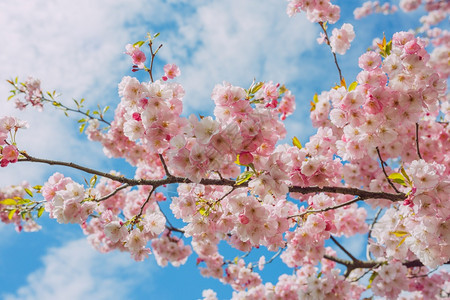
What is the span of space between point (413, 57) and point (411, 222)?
1.32 m

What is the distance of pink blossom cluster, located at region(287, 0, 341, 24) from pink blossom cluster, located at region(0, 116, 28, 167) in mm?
3460

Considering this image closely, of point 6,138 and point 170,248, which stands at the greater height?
point 170,248

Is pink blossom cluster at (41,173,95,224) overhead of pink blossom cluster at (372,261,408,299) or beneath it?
overhead

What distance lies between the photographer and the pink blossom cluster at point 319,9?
164 inches

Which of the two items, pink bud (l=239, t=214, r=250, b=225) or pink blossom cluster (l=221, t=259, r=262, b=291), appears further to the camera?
pink blossom cluster (l=221, t=259, r=262, b=291)

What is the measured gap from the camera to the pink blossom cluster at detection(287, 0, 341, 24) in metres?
4.17

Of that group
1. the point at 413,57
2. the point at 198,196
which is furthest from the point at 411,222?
the point at 198,196

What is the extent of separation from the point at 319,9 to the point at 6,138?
3.75 m

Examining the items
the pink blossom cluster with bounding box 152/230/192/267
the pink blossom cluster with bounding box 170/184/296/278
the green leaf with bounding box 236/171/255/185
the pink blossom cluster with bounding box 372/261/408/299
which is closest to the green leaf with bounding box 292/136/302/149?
the pink blossom cluster with bounding box 170/184/296/278

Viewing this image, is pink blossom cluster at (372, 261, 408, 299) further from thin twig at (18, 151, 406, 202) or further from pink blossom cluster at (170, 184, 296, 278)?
pink blossom cluster at (170, 184, 296, 278)

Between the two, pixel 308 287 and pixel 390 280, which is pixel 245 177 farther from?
pixel 390 280

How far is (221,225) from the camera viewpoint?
261cm

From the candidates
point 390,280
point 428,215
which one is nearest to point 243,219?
point 428,215

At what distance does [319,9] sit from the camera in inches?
165
